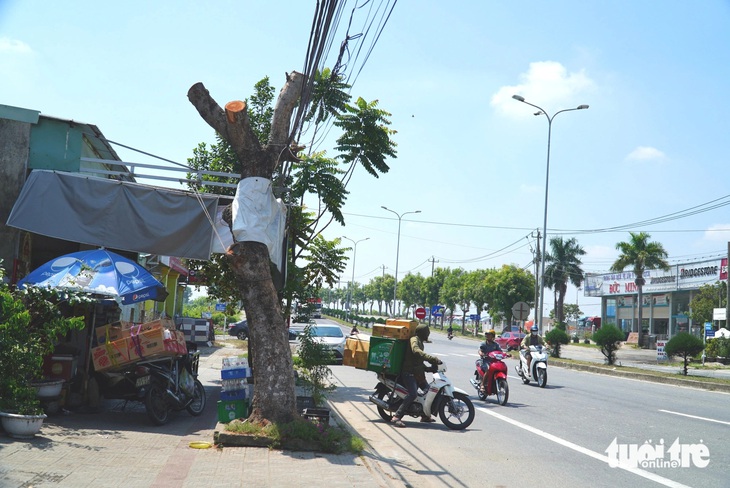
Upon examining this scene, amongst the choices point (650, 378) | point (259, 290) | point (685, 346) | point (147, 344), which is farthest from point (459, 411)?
point (685, 346)

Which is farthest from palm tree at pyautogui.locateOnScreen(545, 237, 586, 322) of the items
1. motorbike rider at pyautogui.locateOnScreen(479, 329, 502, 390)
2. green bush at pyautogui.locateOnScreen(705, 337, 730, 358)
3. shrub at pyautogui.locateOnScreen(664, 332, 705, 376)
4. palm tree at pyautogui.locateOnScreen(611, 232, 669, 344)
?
motorbike rider at pyautogui.locateOnScreen(479, 329, 502, 390)

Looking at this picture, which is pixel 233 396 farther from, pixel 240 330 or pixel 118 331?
pixel 240 330

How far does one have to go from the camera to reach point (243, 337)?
4150 cm

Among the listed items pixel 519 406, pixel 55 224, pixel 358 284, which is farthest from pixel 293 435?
pixel 358 284

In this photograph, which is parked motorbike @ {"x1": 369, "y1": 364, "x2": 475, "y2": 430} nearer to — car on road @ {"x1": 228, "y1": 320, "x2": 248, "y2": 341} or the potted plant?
the potted plant

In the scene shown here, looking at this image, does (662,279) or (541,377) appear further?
(662,279)

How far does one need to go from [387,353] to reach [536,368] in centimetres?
867

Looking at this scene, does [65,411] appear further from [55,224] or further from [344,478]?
[344,478]

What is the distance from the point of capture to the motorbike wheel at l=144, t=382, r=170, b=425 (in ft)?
32.8

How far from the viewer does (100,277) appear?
10.6 metres

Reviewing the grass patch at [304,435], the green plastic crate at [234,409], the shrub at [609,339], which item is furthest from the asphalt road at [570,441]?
the shrub at [609,339]

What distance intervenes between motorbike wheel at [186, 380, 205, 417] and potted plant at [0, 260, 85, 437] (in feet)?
9.23

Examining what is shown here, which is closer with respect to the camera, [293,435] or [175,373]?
[293,435]

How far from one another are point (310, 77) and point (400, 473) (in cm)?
564
